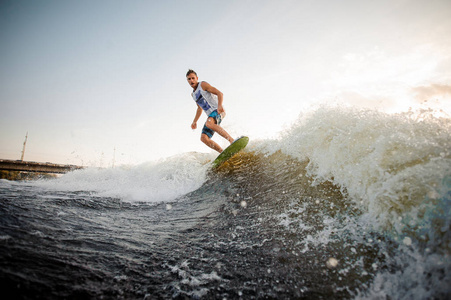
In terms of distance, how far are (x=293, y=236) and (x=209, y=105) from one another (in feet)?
14.7

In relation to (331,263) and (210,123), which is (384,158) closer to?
(331,263)

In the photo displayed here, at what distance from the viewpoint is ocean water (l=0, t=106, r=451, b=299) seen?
4.54ft

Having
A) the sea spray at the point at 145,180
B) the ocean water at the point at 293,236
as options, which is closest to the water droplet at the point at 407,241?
the ocean water at the point at 293,236

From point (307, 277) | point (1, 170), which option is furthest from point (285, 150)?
point (1, 170)

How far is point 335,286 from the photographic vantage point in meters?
1.45

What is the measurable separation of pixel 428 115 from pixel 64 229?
4.27 m

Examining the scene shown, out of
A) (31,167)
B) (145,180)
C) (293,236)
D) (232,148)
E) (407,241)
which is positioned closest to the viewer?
(407,241)

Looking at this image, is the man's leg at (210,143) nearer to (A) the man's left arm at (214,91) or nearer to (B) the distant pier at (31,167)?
(A) the man's left arm at (214,91)

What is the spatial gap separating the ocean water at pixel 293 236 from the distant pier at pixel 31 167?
25.8m

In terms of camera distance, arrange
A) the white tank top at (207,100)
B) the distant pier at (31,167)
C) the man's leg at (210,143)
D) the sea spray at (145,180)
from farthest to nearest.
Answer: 1. the distant pier at (31,167)
2. the man's leg at (210,143)
3. the white tank top at (207,100)
4. the sea spray at (145,180)

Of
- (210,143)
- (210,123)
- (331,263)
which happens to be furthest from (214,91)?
(331,263)

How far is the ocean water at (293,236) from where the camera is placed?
4.54 feet

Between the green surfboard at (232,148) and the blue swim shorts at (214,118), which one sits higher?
the blue swim shorts at (214,118)

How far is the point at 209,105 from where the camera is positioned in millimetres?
5816
